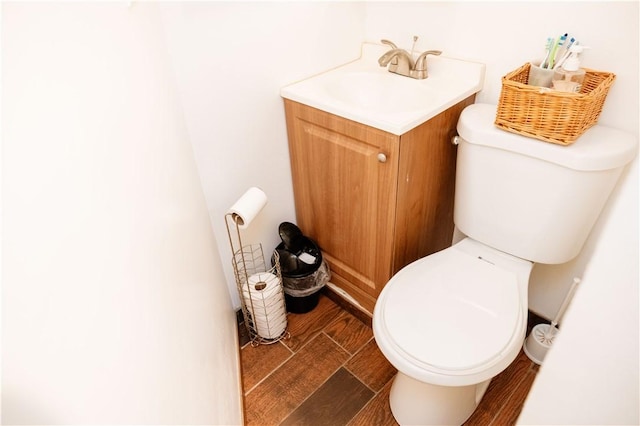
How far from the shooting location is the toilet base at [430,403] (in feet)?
3.87

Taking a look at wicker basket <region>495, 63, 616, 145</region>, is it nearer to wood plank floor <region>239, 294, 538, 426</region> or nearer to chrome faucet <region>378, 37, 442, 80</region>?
chrome faucet <region>378, 37, 442, 80</region>

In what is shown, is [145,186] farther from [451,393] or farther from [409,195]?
[451,393]

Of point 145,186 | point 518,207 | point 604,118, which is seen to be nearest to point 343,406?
point 518,207

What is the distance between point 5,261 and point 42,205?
8 cm

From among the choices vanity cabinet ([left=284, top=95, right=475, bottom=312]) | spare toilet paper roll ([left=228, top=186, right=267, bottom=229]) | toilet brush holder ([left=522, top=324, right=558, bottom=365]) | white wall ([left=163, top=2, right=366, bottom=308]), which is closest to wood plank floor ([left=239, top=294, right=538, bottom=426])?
toilet brush holder ([left=522, top=324, right=558, bottom=365])

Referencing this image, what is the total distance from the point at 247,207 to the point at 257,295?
0.36 meters

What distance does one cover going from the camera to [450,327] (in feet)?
3.50

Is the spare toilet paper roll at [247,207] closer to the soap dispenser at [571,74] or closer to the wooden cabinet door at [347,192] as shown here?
the wooden cabinet door at [347,192]

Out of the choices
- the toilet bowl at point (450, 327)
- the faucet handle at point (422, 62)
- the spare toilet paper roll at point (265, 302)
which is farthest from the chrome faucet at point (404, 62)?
the spare toilet paper roll at point (265, 302)

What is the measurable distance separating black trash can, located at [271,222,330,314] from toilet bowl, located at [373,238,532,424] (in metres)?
Answer: 0.42

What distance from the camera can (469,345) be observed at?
102 cm

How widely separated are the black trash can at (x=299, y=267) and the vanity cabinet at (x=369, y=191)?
6cm

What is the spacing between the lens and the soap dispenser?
40.9 inches

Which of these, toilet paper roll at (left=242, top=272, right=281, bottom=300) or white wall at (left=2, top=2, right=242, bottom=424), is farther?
toilet paper roll at (left=242, top=272, right=281, bottom=300)
